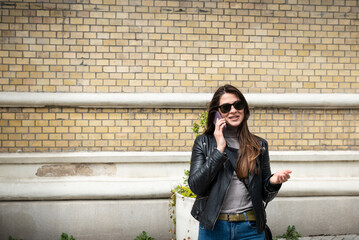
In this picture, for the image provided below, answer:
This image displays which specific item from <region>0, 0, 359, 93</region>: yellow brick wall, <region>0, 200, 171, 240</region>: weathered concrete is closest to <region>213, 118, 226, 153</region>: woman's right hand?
<region>0, 0, 359, 93</region>: yellow brick wall

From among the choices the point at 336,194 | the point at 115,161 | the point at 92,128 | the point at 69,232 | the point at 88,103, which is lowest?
the point at 69,232

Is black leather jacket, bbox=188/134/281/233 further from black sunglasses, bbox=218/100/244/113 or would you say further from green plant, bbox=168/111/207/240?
green plant, bbox=168/111/207/240

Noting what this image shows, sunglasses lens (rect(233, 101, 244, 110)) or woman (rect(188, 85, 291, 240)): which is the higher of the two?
sunglasses lens (rect(233, 101, 244, 110))

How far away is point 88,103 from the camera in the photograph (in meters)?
4.59

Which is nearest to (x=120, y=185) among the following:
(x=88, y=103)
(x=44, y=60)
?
(x=88, y=103)

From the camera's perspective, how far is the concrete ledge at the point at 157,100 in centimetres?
453

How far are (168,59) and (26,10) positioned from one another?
2.07m

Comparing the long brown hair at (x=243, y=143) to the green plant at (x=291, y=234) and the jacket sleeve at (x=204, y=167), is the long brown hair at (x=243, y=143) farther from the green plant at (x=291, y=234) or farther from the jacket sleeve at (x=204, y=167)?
the green plant at (x=291, y=234)

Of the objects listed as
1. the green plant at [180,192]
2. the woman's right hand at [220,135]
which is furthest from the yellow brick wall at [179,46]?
the woman's right hand at [220,135]

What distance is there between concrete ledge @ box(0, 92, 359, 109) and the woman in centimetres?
218

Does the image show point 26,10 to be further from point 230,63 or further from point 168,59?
point 230,63

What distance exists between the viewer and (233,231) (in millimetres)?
2205

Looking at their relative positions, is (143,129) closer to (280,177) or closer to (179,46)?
(179,46)

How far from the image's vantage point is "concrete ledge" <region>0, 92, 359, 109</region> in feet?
14.9
